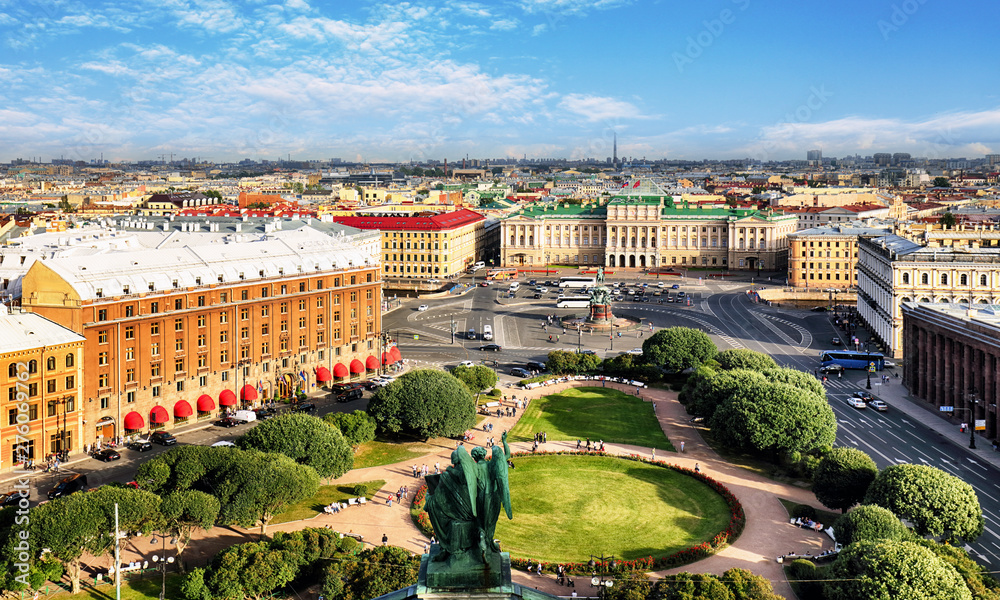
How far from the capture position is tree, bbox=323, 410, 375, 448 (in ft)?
214

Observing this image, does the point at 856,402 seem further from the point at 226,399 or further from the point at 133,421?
the point at 133,421

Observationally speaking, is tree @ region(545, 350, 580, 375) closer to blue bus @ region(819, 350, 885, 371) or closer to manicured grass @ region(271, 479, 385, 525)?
blue bus @ region(819, 350, 885, 371)

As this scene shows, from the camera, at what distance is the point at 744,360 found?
8231cm

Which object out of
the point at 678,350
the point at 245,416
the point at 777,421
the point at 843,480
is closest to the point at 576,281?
the point at 678,350

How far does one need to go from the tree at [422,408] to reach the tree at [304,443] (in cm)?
898

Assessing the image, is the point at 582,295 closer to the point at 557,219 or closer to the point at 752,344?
the point at 752,344

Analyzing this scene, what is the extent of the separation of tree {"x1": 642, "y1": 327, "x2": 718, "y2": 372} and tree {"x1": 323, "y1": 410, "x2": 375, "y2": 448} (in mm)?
34322

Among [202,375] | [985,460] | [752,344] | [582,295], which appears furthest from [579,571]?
[582,295]

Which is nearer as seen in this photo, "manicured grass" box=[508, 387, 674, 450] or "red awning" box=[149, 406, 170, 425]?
"red awning" box=[149, 406, 170, 425]

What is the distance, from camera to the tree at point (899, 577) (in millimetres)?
38000

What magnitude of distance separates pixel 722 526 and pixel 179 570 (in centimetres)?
3010

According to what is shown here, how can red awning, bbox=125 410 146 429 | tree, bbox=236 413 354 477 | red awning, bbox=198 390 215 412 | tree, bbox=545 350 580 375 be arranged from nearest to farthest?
1. tree, bbox=236 413 354 477
2. red awning, bbox=125 410 146 429
3. red awning, bbox=198 390 215 412
4. tree, bbox=545 350 580 375

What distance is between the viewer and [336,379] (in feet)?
290

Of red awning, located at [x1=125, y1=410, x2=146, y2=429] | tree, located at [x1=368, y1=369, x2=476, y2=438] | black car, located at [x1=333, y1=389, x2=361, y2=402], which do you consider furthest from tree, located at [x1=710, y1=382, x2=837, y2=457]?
red awning, located at [x1=125, y1=410, x2=146, y2=429]
